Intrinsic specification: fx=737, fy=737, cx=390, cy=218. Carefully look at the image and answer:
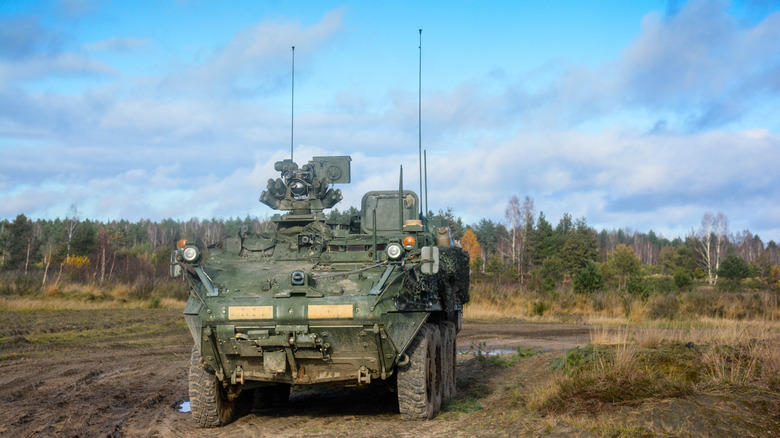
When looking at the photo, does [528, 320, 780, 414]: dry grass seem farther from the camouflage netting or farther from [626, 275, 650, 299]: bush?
[626, 275, 650, 299]: bush

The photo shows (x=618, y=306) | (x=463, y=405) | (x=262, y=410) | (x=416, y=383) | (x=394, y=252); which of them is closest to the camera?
(x=416, y=383)

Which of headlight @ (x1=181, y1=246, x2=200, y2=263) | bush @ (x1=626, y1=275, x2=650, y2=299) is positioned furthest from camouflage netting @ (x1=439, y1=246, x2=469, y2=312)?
bush @ (x1=626, y1=275, x2=650, y2=299)

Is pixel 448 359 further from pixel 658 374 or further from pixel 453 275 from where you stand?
pixel 658 374

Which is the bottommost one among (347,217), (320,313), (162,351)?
(162,351)

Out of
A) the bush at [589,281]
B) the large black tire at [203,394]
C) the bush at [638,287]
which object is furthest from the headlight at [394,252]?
the bush at [589,281]

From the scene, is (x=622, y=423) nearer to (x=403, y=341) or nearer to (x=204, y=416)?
(x=403, y=341)

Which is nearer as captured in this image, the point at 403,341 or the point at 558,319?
the point at 403,341

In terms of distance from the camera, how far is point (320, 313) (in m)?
7.72

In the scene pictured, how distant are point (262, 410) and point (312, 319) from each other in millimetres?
2979

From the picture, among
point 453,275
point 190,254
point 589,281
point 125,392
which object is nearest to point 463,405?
point 453,275

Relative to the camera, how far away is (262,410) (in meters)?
10.1

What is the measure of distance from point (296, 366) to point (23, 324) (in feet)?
48.5

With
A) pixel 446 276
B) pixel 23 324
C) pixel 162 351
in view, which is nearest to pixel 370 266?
pixel 446 276

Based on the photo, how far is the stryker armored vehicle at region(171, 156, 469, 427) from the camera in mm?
7766
